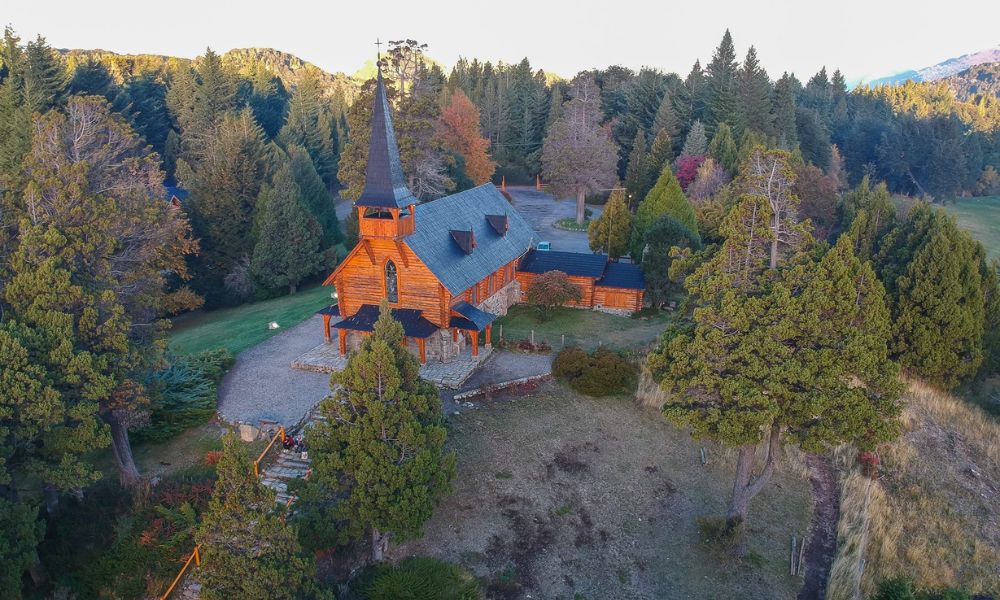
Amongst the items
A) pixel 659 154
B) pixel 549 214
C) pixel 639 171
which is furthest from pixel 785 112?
pixel 549 214

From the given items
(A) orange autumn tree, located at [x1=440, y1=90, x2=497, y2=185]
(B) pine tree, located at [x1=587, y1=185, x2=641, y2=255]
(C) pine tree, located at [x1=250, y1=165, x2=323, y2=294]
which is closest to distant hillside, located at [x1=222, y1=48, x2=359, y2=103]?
(A) orange autumn tree, located at [x1=440, y1=90, x2=497, y2=185]

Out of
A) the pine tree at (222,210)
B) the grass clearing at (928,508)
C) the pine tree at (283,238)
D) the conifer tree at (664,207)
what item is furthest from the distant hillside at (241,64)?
the grass clearing at (928,508)

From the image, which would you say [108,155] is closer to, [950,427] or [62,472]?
[62,472]

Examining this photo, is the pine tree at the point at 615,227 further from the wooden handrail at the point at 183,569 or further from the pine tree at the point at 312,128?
the pine tree at the point at 312,128

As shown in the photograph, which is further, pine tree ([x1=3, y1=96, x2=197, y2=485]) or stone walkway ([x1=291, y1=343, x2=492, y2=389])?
stone walkway ([x1=291, y1=343, x2=492, y2=389])

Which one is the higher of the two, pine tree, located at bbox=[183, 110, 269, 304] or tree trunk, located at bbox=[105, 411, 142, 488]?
pine tree, located at bbox=[183, 110, 269, 304]

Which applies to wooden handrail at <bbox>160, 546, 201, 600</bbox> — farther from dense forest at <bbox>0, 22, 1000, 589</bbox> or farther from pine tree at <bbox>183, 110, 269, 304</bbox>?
pine tree at <bbox>183, 110, 269, 304</bbox>
